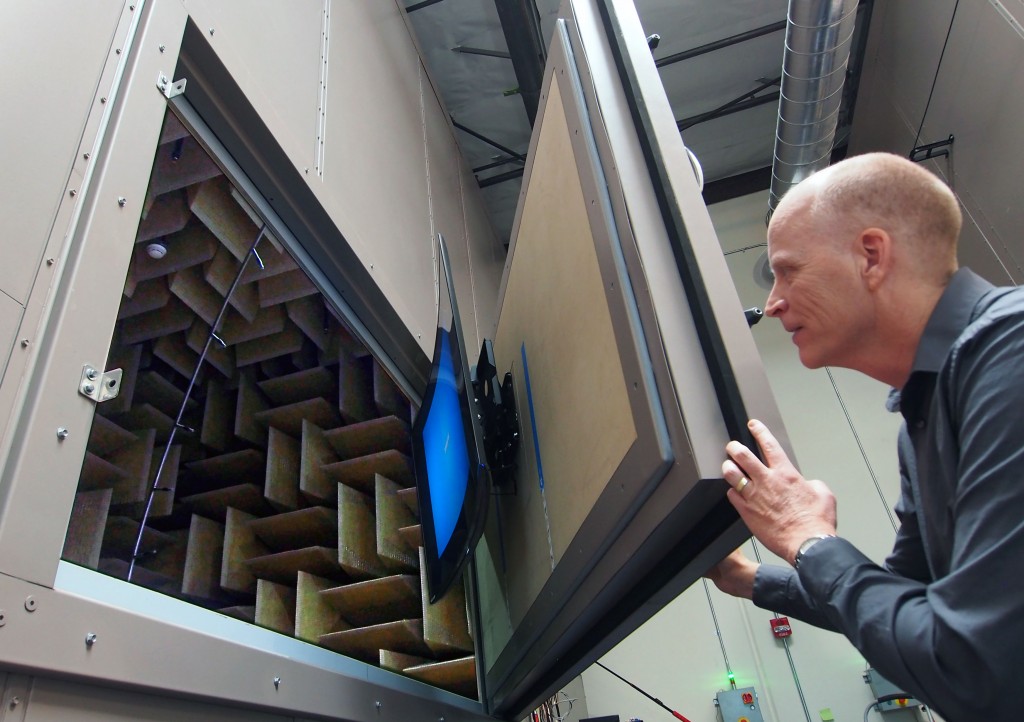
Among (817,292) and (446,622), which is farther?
(446,622)

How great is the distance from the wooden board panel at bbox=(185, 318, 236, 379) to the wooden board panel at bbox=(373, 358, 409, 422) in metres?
0.57

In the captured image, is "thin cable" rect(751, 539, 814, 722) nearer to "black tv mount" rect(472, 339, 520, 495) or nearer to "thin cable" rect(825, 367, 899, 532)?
"thin cable" rect(825, 367, 899, 532)

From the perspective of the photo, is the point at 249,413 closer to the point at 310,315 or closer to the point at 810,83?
the point at 310,315

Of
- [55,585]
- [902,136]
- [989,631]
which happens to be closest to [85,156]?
[55,585]

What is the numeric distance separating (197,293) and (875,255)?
183cm

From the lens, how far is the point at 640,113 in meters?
1.18

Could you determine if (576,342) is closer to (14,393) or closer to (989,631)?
(989,631)

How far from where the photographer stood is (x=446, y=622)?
95.1 inches

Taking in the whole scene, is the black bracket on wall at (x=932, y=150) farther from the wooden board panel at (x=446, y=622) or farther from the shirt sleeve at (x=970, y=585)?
the shirt sleeve at (x=970, y=585)

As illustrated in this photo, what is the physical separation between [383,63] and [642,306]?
8.37ft

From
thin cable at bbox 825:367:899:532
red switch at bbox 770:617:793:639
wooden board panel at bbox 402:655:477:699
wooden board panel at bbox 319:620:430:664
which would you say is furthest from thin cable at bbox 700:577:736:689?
wooden board panel at bbox 319:620:430:664

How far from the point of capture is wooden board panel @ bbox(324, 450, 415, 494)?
258 cm

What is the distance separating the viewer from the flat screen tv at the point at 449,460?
154 centimetres

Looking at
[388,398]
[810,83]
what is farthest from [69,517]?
[810,83]
